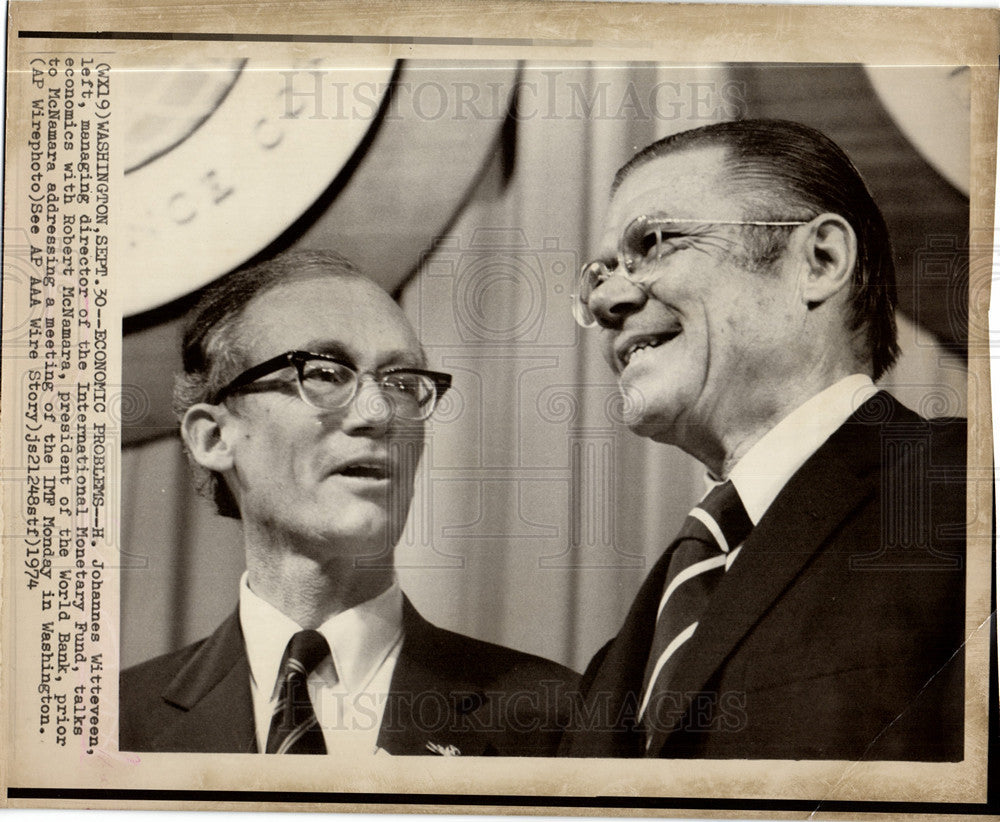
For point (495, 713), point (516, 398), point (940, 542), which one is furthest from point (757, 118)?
point (495, 713)

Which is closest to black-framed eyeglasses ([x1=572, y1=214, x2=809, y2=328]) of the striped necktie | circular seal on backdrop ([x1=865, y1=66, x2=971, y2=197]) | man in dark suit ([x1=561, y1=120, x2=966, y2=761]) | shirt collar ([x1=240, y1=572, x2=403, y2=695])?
man in dark suit ([x1=561, y1=120, x2=966, y2=761])

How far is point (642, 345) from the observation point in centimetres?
120

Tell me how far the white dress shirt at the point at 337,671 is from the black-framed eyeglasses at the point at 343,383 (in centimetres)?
27

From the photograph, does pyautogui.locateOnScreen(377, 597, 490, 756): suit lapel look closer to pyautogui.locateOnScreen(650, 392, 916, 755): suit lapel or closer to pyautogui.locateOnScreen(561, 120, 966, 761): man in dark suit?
pyautogui.locateOnScreen(561, 120, 966, 761): man in dark suit

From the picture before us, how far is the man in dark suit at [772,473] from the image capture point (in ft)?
3.89

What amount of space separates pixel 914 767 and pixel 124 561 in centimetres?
118

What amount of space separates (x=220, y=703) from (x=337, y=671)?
175 mm

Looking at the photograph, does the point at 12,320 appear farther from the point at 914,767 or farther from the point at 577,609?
the point at 914,767

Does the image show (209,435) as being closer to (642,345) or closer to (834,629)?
(642,345)

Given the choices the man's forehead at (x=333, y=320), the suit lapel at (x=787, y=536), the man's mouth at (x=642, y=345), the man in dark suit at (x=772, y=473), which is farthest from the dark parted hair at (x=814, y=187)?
the man's forehead at (x=333, y=320)

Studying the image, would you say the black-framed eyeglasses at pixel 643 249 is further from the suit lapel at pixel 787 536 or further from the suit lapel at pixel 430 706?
the suit lapel at pixel 430 706

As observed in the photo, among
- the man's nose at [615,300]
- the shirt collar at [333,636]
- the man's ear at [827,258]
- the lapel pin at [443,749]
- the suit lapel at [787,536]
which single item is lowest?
the lapel pin at [443,749]

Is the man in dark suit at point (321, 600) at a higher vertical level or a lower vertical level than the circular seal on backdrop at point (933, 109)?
lower

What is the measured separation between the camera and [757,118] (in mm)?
1220
